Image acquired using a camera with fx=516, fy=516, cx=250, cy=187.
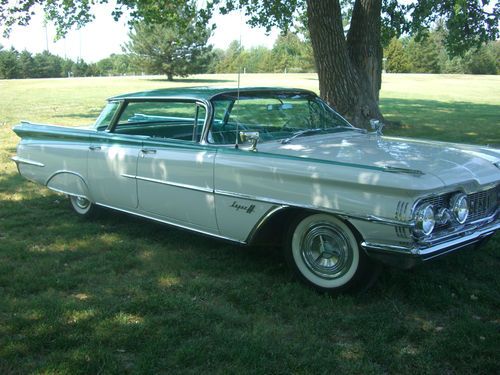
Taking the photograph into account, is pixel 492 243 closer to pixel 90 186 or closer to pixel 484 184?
pixel 484 184

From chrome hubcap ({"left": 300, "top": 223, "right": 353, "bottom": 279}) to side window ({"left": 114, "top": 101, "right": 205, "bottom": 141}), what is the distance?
165 cm

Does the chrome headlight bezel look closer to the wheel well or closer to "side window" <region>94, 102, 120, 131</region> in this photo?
the wheel well

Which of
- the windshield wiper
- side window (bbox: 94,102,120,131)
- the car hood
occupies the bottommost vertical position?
the car hood

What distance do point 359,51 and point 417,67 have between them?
205 ft

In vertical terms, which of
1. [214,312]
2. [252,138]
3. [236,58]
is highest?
[236,58]

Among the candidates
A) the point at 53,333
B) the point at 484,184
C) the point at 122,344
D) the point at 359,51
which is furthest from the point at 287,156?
the point at 359,51

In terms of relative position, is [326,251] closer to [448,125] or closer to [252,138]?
[252,138]

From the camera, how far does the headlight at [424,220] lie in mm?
3074

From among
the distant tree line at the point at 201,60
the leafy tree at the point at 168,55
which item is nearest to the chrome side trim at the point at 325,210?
the distant tree line at the point at 201,60

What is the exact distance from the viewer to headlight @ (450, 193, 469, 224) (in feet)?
10.8

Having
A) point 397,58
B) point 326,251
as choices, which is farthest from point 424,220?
point 397,58

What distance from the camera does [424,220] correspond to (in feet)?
10.2

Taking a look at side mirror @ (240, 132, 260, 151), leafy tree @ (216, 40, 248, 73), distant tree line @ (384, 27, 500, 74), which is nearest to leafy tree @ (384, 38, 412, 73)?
distant tree line @ (384, 27, 500, 74)

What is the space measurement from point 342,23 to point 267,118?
5.41m
